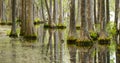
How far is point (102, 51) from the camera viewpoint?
63.4 ft

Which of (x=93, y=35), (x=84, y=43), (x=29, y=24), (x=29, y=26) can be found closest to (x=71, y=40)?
(x=93, y=35)

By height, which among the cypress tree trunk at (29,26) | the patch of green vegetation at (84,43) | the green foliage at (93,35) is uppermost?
the cypress tree trunk at (29,26)

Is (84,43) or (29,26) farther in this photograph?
(29,26)

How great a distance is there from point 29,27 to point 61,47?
5.78m

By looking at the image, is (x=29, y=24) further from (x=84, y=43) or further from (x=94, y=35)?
(x=84, y=43)

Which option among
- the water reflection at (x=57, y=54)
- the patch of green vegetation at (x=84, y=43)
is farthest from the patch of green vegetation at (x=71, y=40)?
the patch of green vegetation at (x=84, y=43)

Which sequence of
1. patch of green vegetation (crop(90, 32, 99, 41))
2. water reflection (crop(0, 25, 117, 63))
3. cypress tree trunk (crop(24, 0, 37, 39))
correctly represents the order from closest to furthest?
water reflection (crop(0, 25, 117, 63)), patch of green vegetation (crop(90, 32, 99, 41)), cypress tree trunk (crop(24, 0, 37, 39))

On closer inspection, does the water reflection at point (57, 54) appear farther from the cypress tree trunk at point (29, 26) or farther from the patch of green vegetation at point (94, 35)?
the cypress tree trunk at point (29, 26)

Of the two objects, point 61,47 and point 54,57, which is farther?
point 61,47

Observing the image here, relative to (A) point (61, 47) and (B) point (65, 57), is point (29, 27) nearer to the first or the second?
(A) point (61, 47)

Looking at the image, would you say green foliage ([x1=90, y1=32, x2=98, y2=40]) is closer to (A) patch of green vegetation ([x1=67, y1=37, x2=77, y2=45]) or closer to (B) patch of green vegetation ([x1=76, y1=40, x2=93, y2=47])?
(A) patch of green vegetation ([x1=67, y1=37, x2=77, y2=45])

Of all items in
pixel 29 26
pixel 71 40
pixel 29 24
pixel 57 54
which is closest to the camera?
pixel 57 54

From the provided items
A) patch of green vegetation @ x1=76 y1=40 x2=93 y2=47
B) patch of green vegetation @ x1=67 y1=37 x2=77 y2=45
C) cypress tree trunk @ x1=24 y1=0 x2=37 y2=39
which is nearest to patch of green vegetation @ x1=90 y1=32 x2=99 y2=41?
patch of green vegetation @ x1=67 y1=37 x2=77 y2=45

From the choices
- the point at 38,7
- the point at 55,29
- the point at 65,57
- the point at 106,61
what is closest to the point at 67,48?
the point at 65,57
